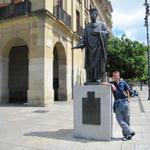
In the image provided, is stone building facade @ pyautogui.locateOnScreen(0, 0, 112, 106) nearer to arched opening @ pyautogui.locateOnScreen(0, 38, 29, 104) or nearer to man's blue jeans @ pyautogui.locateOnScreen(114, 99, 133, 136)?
arched opening @ pyautogui.locateOnScreen(0, 38, 29, 104)

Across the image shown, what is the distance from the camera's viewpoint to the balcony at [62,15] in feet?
69.2

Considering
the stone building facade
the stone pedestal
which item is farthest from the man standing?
the stone building facade

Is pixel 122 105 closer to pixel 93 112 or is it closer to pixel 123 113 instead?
pixel 123 113

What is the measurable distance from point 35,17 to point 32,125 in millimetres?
10195

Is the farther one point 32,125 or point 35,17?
point 35,17

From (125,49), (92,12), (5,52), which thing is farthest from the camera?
(125,49)

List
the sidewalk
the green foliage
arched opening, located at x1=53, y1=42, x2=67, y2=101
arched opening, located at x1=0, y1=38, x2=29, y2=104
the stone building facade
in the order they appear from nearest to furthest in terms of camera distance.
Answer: the sidewalk < the stone building facade < arched opening, located at x1=53, y1=42, x2=67, y2=101 < arched opening, located at x1=0, y1=38, x2=29, y2=104 < the green foliage

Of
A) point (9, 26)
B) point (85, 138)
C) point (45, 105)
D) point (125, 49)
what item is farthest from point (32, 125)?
point (125, 49)

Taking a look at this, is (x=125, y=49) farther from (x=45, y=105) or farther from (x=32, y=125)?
(x=32, y=125)

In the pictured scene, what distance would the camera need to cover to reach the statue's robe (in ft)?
28.8

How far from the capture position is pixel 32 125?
10.6m

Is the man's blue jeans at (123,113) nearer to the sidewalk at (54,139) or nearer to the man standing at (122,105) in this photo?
the man standing at (122,105)

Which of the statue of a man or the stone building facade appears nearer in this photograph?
the statue of a man

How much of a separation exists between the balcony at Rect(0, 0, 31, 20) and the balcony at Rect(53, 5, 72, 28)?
6.91 feet
